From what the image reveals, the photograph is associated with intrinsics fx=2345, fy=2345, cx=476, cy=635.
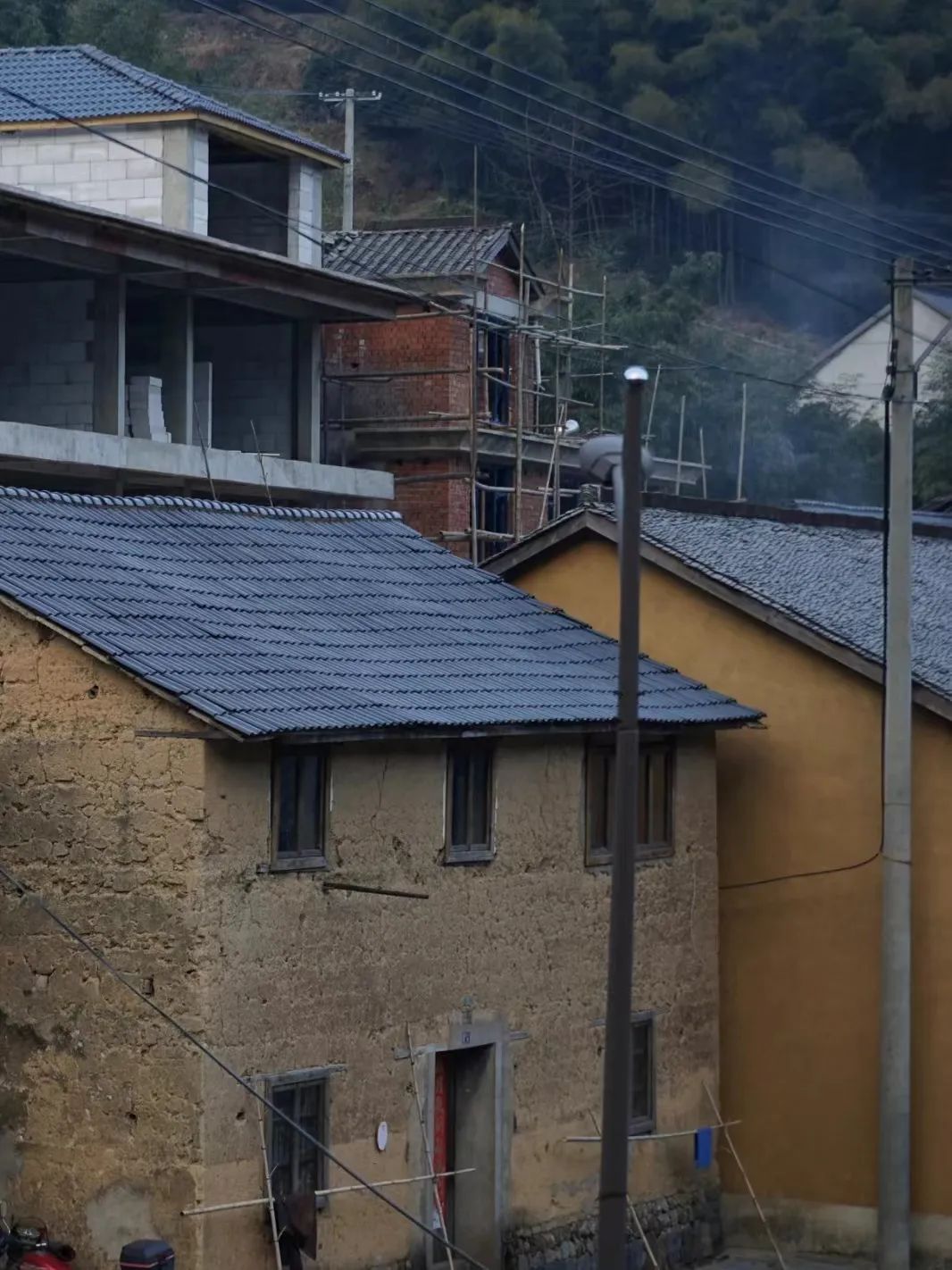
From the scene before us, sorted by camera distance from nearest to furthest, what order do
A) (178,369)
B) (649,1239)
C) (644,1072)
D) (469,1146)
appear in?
(469,1146) < (649,1239) < (644,1072) < (178,369)

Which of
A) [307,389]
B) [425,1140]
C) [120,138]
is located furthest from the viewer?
[307,389]

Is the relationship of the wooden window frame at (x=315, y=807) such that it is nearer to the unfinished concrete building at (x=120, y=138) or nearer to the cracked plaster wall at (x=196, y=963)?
the cracked plaster wall at (x=196, y=963)

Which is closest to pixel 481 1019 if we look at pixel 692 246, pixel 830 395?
pixel 830 395

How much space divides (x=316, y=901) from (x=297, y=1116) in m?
1.55

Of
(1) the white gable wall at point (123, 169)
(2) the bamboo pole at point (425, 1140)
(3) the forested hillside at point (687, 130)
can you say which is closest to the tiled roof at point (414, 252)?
(1) the white gable wall at point (123, 169)

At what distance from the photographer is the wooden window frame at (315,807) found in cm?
1689

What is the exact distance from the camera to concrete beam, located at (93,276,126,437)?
117 feet

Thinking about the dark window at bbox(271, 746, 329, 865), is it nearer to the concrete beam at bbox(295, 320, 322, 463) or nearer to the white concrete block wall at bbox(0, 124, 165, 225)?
the concrete beam at bbox(295, 320, 322, 463)

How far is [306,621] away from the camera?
754 inches

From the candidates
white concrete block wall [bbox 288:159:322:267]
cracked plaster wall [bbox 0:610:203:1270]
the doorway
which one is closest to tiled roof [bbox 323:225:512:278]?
white concrete block wall [bbox 288:159:322:267]

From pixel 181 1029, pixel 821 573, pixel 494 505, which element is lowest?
pixel 181 1029

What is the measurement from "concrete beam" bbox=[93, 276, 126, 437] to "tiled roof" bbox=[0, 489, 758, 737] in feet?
45.7

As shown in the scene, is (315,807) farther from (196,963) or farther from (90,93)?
(90,93)

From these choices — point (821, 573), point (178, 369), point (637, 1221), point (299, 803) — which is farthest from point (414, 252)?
point (299, 803)
